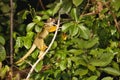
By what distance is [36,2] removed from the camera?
255 centimetres

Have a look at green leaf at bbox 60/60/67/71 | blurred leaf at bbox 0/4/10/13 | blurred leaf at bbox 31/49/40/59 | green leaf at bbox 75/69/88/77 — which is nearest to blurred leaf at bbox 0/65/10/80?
blurred leaf at bbox 31/49/40/59

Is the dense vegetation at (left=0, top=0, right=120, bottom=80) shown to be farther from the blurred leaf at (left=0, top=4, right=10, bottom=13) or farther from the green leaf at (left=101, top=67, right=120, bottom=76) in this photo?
the blurred leaf at (left=0, top=4, right=10, bottom=13)

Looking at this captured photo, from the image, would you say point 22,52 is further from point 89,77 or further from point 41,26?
point 89,77

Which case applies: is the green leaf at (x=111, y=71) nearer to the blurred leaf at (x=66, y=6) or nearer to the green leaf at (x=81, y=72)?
the green leaf at (x=81, y=72)

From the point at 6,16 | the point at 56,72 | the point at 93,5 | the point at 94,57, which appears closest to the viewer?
the point at 94,57

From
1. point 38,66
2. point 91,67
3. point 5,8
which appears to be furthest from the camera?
point 5,8

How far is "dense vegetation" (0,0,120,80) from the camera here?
1.64 meters

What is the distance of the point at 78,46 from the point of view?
1.66 m

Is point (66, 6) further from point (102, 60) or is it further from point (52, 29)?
point (102, 60)

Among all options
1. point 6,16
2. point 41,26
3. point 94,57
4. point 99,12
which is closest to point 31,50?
point 41,26

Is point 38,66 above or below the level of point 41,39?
below

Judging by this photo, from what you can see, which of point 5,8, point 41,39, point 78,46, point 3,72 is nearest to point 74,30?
point 78,46

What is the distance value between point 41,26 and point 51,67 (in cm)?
24

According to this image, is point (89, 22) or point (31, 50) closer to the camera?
point (31, 50)
